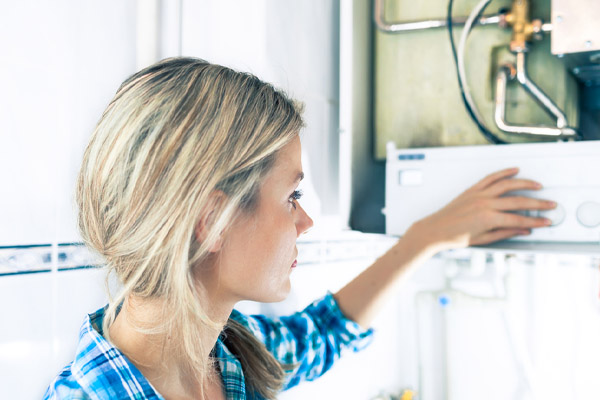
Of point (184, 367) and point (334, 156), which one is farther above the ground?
point (334, 156)

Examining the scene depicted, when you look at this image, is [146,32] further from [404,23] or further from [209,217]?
[404,23]

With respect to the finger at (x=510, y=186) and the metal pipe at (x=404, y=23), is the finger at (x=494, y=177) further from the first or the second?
the metal pipe at (x=404, y=23)

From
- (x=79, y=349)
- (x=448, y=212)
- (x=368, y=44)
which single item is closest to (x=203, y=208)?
(x=79, y=349)

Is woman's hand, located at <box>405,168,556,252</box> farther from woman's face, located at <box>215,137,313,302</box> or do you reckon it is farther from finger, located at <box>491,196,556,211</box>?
woman's face, located at <box>215,137,313,302</box>

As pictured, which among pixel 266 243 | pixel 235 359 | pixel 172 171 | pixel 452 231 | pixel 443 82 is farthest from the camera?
pixel 443 82

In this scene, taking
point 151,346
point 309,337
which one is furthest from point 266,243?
point 309,337

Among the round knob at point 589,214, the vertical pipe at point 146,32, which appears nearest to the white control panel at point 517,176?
A: the round knob at point 589,214

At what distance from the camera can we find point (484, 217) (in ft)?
3.33

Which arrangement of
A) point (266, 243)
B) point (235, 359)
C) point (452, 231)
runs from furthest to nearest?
point (452, 231) < point (235, 359) < point (266, 243)

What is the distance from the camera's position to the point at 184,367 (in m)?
0.79

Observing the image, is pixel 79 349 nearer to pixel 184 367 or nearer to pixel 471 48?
pixel 184 367

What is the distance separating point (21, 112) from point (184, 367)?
43 cm

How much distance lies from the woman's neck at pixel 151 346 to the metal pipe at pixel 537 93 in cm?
78

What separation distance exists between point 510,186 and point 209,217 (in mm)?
585
